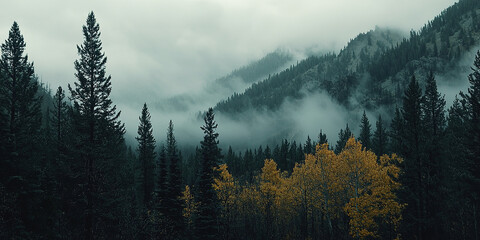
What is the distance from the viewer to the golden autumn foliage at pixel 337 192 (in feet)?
91.6

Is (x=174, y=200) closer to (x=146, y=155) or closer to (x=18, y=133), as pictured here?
(x=146, y=155)

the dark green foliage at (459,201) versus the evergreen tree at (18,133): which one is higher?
the evergreen tree at (18,133)

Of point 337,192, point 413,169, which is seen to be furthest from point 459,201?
point 337,192

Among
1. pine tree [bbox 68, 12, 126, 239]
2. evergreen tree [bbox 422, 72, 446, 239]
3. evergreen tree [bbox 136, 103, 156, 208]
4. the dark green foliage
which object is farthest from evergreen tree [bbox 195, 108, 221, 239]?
the dark green foliage

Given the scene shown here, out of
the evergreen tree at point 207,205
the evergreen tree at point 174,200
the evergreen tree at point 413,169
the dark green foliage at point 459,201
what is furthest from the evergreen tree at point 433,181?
the evergreen tree at point 174,200

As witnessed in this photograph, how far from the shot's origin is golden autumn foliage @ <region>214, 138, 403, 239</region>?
27.9 m

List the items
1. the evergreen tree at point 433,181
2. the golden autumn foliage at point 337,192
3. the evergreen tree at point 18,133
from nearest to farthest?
1. the evergreen tree at point 18,133
2. the golden autumn foliage at point 337,192
3. the evergreen tree at point 433,181

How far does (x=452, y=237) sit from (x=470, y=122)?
11617 millimetres

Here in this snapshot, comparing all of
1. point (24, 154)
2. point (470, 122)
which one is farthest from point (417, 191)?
point (24, 154)

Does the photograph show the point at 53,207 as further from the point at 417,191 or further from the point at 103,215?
the point at 417,191

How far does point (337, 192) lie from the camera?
1476 inches

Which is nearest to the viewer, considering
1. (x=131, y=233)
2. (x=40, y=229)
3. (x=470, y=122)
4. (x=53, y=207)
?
(x=131, y=233)

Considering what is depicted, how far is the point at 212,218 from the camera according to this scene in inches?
1294

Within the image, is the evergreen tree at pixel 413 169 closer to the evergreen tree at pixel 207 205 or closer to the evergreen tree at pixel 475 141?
the evergreen tree at pixel 475 141
